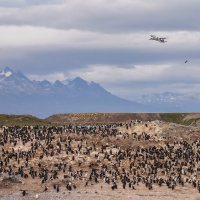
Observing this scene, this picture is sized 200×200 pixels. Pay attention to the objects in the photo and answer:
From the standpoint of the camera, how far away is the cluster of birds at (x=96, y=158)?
58062mm

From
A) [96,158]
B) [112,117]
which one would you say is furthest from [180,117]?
[96,158]

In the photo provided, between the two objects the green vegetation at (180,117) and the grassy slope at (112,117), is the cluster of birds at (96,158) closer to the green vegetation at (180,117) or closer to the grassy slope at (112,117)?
the grassy slope at (112,117)

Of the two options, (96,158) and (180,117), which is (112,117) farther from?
(96,158)

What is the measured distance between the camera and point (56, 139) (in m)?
73.2

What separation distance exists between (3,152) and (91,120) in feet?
292

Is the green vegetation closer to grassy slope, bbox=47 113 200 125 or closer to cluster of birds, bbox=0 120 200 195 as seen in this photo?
grassy slope, bbox=47 113 200 125

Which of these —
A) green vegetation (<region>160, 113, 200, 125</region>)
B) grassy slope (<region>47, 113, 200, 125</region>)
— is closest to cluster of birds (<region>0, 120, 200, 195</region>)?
grassy slope (<region>47, 113, 200, 125</region>)

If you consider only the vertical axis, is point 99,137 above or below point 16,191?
above

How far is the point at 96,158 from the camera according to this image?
→ 217 feet

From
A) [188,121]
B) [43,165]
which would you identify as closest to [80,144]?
[43,165]

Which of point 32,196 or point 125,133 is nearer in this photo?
point 32,196

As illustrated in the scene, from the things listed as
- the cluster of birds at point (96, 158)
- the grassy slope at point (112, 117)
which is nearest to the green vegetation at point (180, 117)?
the grassy slope at point (112, 117)

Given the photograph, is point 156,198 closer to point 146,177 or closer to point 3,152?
point 146,177

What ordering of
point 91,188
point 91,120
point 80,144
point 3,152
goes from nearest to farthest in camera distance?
point 91,188 → point 3,152 → point 80,144 → point 91,120
